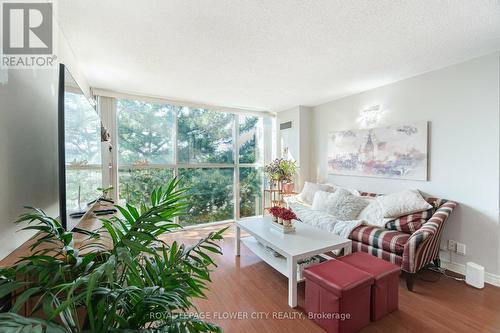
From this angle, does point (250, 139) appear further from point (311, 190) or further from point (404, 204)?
point (404, 204)

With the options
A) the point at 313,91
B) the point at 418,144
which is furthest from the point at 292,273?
the point at 313,91

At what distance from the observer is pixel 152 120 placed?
152 inches

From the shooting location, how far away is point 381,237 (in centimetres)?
241

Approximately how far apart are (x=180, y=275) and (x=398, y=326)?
183cm

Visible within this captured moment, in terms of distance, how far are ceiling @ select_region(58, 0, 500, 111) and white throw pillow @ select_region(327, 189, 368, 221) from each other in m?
1.62

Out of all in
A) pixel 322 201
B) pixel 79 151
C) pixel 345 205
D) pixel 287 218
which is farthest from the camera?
pixel 322 201

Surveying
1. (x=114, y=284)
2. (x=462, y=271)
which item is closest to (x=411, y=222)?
(x=462, y=271)

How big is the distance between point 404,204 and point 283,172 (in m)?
2.09

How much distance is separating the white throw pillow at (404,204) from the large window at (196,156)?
2.70m

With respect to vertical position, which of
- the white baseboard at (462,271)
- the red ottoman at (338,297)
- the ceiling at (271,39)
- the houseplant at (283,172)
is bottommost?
the white baseboard at (462,271)

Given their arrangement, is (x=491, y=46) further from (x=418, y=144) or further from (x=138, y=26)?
(x=138, y=26)

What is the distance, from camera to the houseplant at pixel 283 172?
434cm

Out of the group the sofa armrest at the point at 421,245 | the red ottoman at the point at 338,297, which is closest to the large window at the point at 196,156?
the red ottoman at the point at 338,297

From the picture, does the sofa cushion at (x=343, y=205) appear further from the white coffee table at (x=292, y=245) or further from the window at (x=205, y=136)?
the window at (x=205, y=136)
